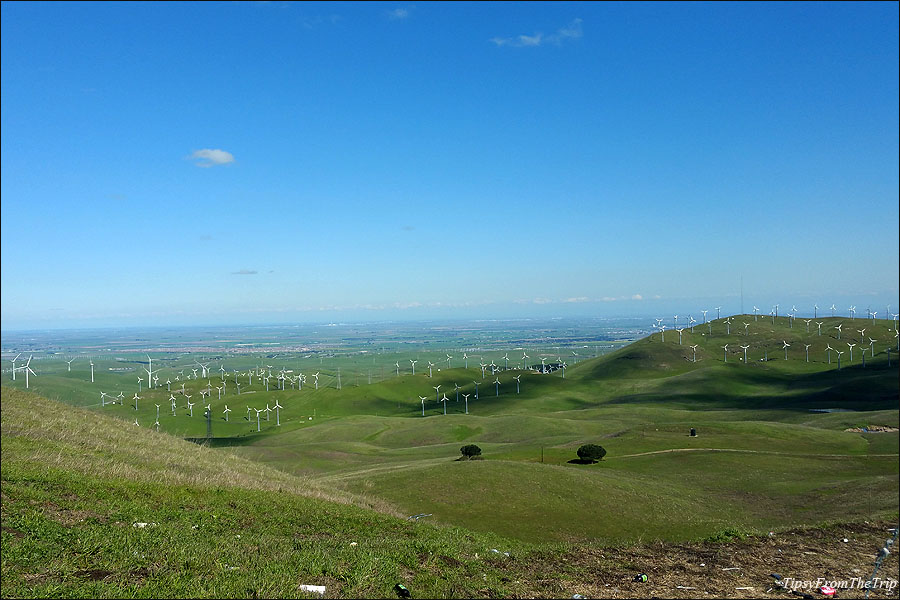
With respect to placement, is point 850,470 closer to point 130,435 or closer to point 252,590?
point 252,590

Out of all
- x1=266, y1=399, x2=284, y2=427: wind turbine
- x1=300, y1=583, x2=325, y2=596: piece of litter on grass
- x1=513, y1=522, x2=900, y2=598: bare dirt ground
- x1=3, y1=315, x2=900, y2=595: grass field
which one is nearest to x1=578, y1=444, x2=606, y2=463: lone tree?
x1=3, y1=315, x2=900, y2=595: grass field

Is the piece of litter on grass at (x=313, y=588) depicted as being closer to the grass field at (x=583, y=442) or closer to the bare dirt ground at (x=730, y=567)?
the grass field at (x=583, y=442)

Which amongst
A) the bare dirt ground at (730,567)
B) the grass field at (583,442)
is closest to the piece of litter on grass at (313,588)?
the grass field at (583,442)

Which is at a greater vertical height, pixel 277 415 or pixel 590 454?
pixel 590 454

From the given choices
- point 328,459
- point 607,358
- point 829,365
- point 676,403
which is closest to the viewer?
point 328,459

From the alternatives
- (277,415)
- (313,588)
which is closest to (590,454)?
(313,588)

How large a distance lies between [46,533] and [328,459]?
186 feet

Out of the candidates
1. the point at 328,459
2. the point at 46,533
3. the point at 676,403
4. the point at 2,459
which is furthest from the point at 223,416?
the point at 46,533

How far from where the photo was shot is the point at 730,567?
11.3 m

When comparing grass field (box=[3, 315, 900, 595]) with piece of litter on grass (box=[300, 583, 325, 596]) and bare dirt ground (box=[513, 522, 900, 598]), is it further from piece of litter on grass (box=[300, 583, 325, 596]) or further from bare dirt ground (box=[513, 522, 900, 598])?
bare dirt ground (box=[513, 522, 900, 598])

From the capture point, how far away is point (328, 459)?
2660 inches

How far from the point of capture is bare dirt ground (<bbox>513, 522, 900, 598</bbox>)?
9.63 metres

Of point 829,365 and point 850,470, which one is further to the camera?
point 829,365

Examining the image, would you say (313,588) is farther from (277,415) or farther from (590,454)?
(277,415)
